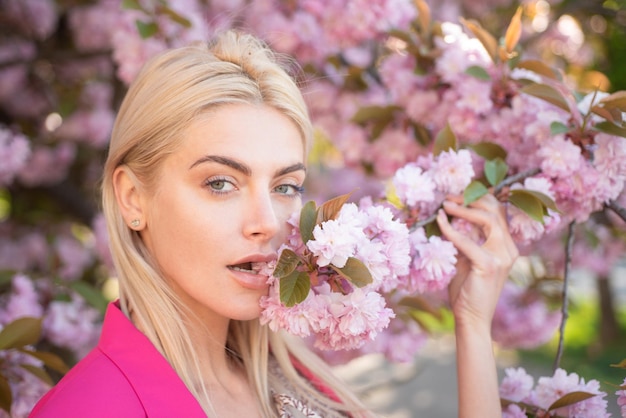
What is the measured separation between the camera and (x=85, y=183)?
4.36m

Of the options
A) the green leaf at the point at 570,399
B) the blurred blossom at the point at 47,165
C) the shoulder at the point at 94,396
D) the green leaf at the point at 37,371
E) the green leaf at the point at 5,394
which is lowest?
the shoulder at the point at 94,396

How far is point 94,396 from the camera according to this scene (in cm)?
121

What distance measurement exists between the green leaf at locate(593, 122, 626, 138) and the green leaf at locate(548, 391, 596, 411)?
1.89 ft

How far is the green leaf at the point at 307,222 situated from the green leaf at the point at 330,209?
0.02 metres

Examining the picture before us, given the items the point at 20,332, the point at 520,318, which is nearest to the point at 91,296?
the point at 20,332

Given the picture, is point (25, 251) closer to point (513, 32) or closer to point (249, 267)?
point (249, 267)

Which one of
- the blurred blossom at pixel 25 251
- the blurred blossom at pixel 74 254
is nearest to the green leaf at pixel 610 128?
the blurred blossom at pixel 74 254

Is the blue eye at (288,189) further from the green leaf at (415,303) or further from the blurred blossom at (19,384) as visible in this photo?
the blurred blossom at (19,384)

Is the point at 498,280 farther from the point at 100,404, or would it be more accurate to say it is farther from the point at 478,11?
the point at 478,11

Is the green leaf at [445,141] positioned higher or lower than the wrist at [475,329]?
higher

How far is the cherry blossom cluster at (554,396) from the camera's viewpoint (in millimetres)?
1478

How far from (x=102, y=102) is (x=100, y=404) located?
2837 millimetres

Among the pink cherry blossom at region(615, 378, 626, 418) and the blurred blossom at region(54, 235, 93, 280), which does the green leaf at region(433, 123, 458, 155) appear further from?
the blurred blossom at region(54, 235, 93, 280)

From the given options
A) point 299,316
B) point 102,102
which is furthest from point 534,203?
point 102,102
